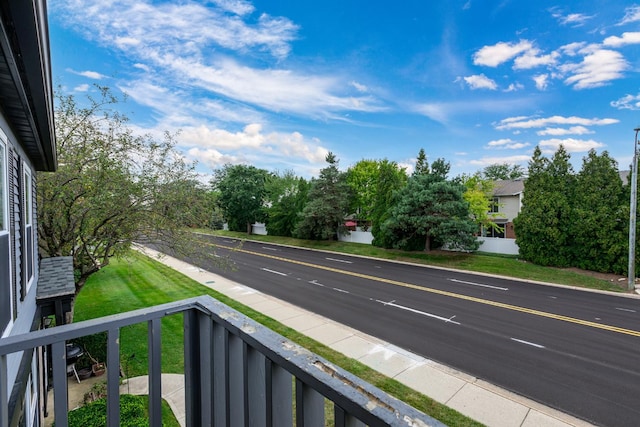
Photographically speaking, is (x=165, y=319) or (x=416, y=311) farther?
(x=416, y=311)

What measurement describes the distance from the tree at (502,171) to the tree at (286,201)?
37309 mm

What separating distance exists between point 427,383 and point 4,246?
6895 millimetres

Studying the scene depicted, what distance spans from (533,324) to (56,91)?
49.8 feet

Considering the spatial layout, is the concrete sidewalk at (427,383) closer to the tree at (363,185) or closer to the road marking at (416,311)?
the road marking at (416,311)

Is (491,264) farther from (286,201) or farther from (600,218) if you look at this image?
(286,201)

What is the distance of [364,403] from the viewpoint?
79 centimetres

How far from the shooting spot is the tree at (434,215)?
782 inches

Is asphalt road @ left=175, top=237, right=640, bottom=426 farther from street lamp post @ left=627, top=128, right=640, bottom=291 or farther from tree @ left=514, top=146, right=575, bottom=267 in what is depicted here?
tree @ left=514, top=146, right=575, bottom=267

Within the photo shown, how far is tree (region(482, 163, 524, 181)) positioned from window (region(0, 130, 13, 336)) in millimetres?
60486

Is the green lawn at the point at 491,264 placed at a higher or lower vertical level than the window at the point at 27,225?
lower

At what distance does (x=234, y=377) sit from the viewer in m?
1.28

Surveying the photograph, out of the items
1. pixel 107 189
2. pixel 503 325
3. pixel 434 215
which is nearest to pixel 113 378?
pixel 107 189

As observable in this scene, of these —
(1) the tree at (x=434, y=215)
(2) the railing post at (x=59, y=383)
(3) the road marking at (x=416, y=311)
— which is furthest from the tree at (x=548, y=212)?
(2) the railing post at (x=59, y=383)

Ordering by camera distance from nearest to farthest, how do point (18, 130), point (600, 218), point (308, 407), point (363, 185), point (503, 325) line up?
point (308, 407) → point (18, 130) → point (503, 325) → point (600, 218) → point (363, 185)
